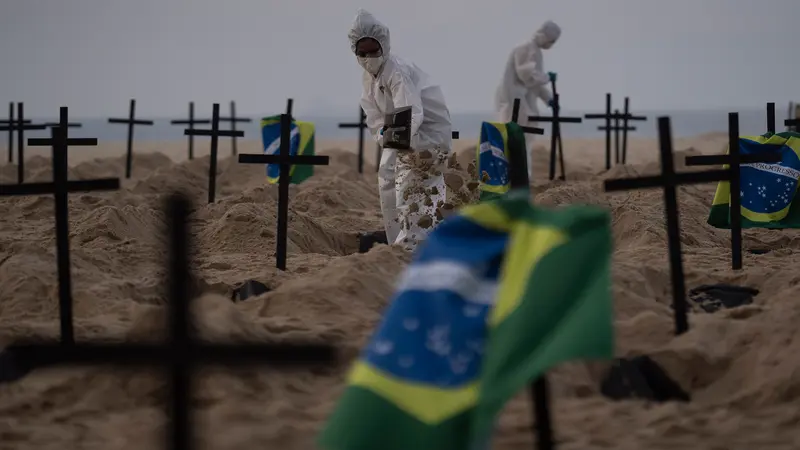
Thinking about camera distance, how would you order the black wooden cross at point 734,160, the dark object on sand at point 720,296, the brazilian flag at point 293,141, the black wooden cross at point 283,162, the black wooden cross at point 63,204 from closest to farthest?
1. the black wooden cross at point 63,204
2. the dark object on sand at point 720,296
3. the black wooden cross at point 734,160
4. the black wooden cross at point 283,162
5. the brazilian flag at point 293,141

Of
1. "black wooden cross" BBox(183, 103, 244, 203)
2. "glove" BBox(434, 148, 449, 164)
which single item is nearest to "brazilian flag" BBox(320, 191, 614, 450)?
"glove" BBox(434, 148, 449, 164)

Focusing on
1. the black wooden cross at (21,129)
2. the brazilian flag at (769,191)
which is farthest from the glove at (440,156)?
the black wooden cross at (21,129)

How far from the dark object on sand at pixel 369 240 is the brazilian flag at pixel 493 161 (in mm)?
1185

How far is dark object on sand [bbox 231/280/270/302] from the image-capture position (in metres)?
7.47

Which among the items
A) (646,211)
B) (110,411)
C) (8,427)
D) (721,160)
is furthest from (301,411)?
(646,211)

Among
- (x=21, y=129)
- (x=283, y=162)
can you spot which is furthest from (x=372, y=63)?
(x=21, y=129)

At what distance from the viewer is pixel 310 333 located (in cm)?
564

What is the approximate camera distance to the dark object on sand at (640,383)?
491 centimetres

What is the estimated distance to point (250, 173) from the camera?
60.8 ft

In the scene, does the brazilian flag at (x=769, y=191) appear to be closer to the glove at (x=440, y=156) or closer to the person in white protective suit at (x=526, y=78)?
the glove at (x=440, y=156)

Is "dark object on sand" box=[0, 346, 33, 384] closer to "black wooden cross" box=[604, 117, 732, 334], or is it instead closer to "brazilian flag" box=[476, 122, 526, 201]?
"black wooden cross" box=[604, 117, 732, 334]

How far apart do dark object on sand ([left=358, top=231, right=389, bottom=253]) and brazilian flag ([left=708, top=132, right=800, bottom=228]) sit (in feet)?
10.6

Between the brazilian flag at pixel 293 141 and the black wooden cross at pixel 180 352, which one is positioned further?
the brazilian flag at pixel 293 141

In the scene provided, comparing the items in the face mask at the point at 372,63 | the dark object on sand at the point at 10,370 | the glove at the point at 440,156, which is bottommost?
the dark object on sand at the point at 10,370
